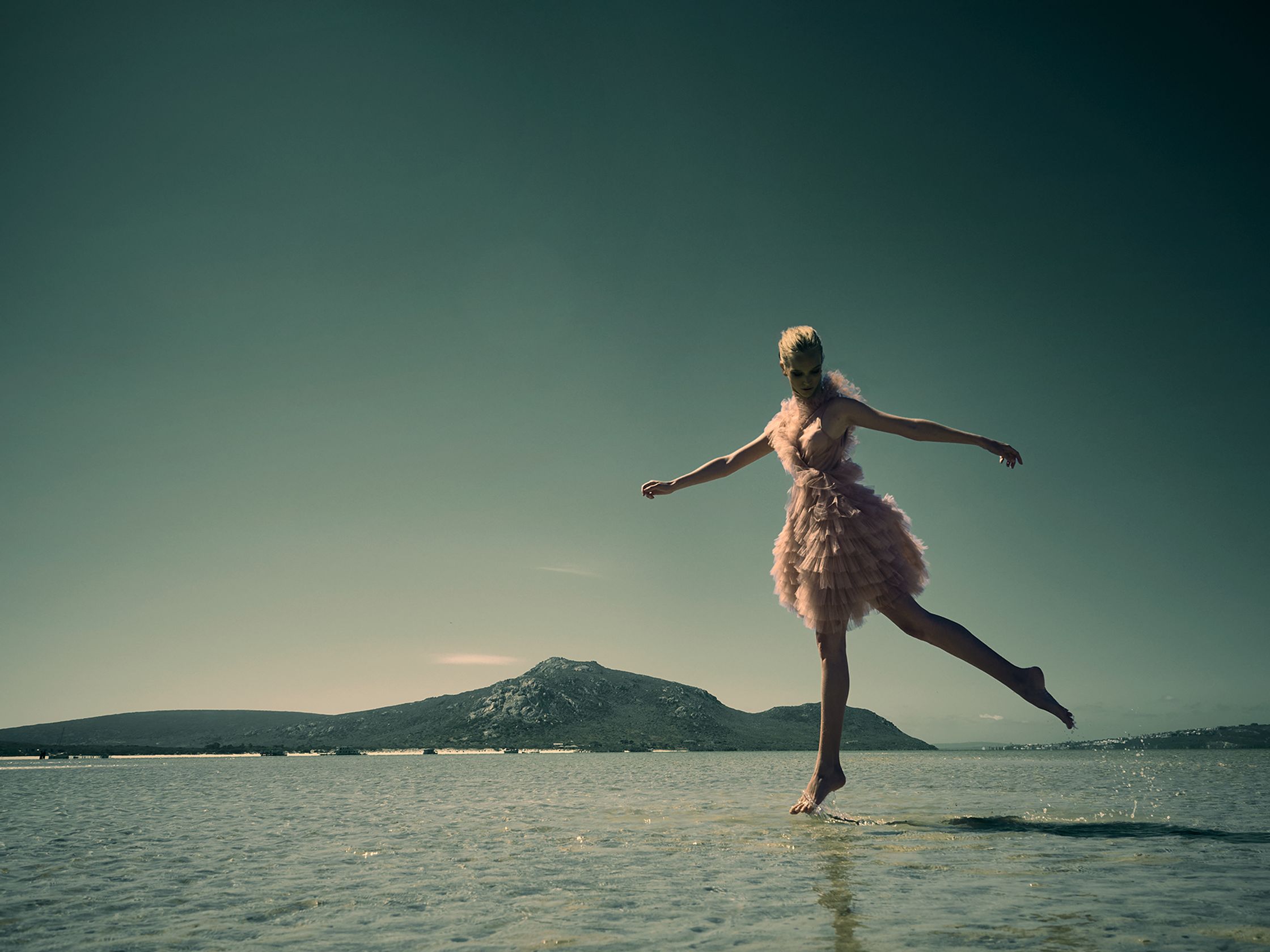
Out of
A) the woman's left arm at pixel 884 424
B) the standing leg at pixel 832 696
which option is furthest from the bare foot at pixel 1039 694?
the woman's left arm at pixel 884 424

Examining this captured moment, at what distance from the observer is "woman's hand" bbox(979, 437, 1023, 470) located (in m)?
6.39

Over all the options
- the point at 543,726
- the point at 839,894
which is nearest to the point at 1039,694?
the point at 839,894

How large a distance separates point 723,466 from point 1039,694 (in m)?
3.35

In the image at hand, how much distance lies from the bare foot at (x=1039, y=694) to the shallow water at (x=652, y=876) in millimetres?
755

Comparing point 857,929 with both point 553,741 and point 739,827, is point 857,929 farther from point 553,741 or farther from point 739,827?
point 553,741

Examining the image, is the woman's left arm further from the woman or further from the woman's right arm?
the woman's right arm

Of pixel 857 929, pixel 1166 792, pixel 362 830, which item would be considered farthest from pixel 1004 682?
pixel 362 830

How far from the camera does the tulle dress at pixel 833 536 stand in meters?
6.64

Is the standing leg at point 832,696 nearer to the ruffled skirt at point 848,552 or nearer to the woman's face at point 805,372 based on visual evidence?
the ruffled skirt at point 848,552

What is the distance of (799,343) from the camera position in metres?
6.86

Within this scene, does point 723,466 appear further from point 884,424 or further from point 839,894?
point 839,894

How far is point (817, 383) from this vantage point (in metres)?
6.96

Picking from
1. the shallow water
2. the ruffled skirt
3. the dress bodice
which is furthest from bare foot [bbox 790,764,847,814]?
the dress bodice

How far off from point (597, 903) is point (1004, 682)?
4.74 metres
